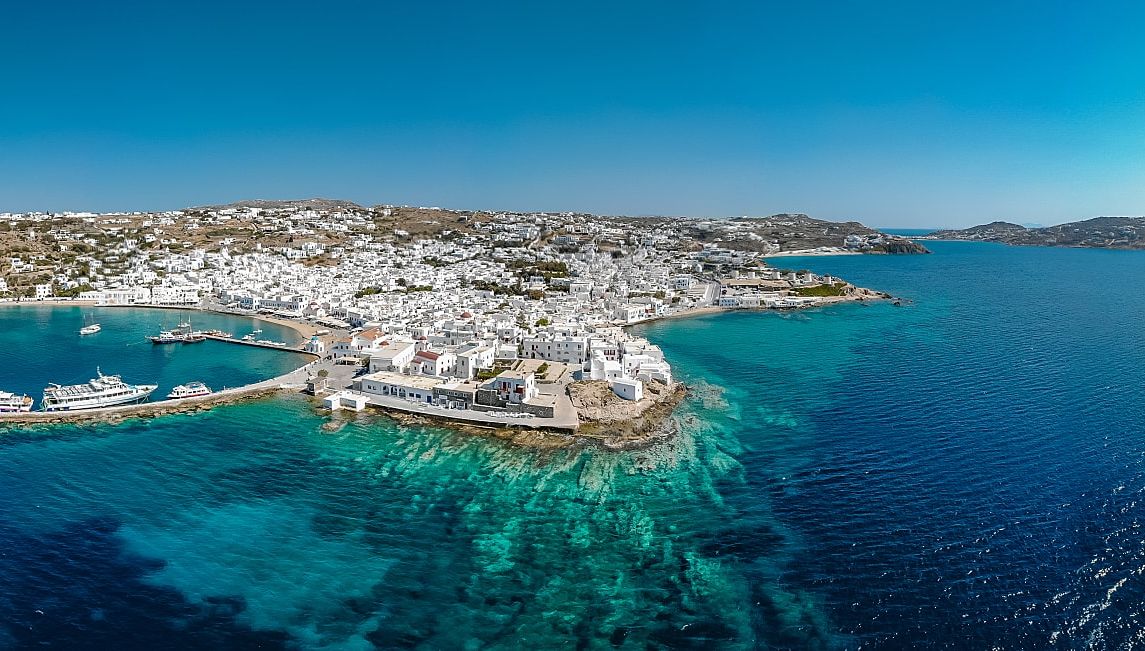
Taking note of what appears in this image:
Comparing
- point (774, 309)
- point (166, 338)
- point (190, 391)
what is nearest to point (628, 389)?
point (190, 391)

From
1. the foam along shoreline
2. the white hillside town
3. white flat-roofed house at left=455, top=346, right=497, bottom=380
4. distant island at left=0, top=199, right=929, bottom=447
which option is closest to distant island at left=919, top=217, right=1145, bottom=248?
distant island at left=0, top=199, right=929, bottom=447

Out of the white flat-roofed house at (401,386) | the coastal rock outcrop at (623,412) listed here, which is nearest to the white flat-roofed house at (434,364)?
the white flat-roofed house at (401,386)

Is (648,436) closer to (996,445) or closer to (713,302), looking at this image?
(996,445)

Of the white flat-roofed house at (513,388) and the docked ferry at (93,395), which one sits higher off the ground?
the white flat-roofed house at (513,388)

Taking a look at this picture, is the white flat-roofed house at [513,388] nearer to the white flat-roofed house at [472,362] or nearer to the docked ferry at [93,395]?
the white flat-roofed house at [472,362]

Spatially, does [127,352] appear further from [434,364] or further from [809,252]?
[809,252]

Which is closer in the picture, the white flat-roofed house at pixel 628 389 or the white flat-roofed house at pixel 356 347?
the white flat-roofed house at pixel 628 389
